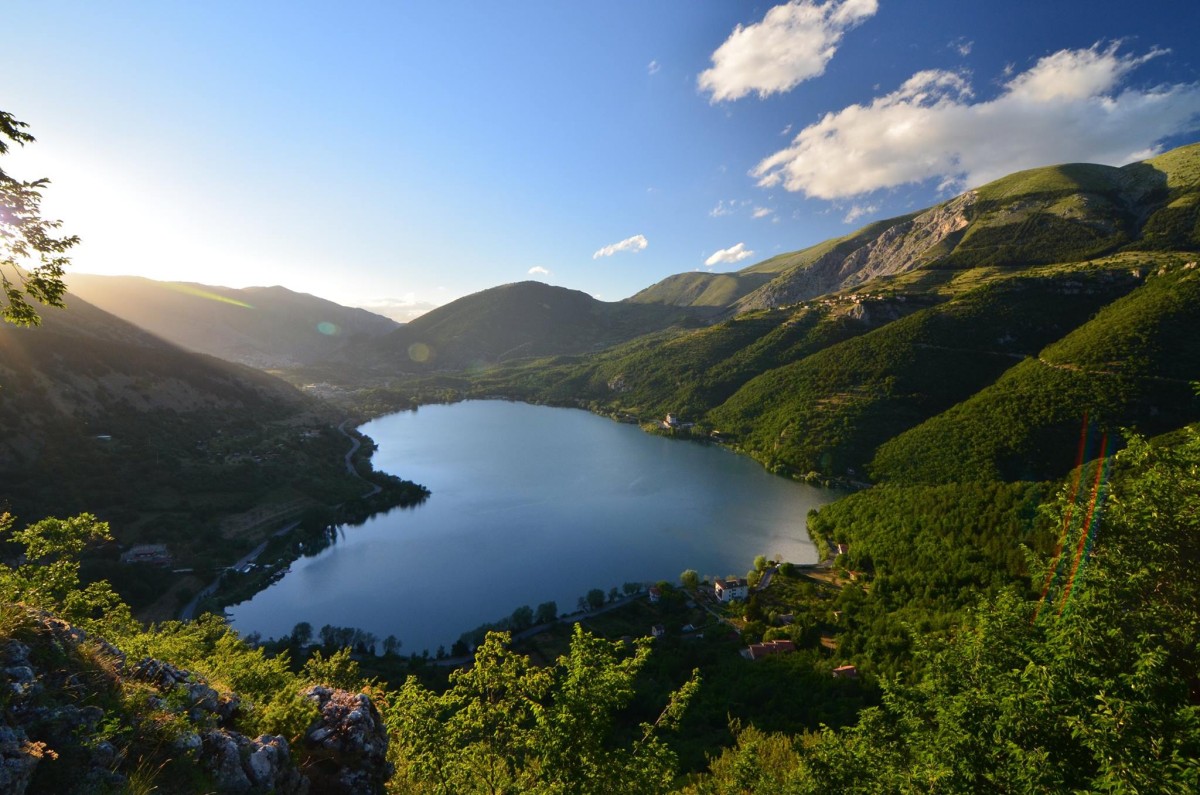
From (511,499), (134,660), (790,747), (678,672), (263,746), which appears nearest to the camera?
(263,746)

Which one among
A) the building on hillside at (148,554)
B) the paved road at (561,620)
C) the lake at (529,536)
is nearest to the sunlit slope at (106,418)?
the building on hillside at (148,554)

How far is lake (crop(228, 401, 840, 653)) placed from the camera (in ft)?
127

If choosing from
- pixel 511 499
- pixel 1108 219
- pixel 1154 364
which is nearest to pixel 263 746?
pixel 511 499

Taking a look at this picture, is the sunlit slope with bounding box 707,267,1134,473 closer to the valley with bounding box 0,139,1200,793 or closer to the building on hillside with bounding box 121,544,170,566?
the valley with bounding box 0,139,1200,793

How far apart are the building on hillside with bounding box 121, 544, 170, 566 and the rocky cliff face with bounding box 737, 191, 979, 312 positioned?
527 feet

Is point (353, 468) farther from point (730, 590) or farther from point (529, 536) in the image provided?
point (730, 590)

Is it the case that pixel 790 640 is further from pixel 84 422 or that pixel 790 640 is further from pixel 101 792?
pixel 84 422

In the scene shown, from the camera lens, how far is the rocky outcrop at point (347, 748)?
7.77 m

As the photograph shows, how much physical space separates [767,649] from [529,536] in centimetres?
2809

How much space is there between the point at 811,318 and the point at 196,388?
113054 millimetres

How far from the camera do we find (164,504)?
43250mm

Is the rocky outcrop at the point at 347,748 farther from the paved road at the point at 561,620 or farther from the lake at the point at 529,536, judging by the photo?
the lake at the point at 529,536

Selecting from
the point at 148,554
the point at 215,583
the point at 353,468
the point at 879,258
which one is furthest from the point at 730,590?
the point at 879,258

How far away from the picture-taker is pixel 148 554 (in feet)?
121
